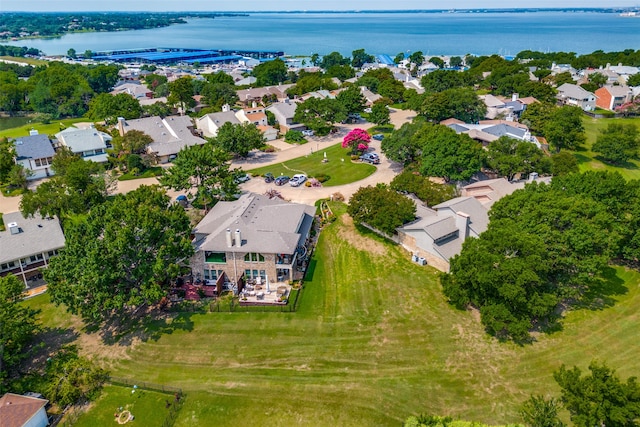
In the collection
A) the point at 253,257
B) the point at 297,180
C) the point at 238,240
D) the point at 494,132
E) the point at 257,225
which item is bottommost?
the point at 297,180

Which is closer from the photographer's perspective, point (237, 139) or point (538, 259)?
point (538, 259)

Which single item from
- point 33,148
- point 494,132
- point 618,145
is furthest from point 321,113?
point 618,145

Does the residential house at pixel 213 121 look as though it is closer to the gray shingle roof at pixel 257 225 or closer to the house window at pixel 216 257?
the gray shingle roof at pixel 257 225

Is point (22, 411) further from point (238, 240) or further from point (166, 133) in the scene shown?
point (166, 133)

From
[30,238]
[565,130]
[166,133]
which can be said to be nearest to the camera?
[30,238]

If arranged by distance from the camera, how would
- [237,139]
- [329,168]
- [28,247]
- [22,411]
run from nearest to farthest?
[22,411], [28,247], [329,168], [237,139]

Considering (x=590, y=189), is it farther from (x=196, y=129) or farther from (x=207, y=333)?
(x=196, y=129)

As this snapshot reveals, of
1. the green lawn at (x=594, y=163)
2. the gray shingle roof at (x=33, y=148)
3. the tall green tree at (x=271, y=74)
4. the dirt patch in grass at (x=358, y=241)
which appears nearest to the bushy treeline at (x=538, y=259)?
the dirt patch in grass at (x=358, y=241)
